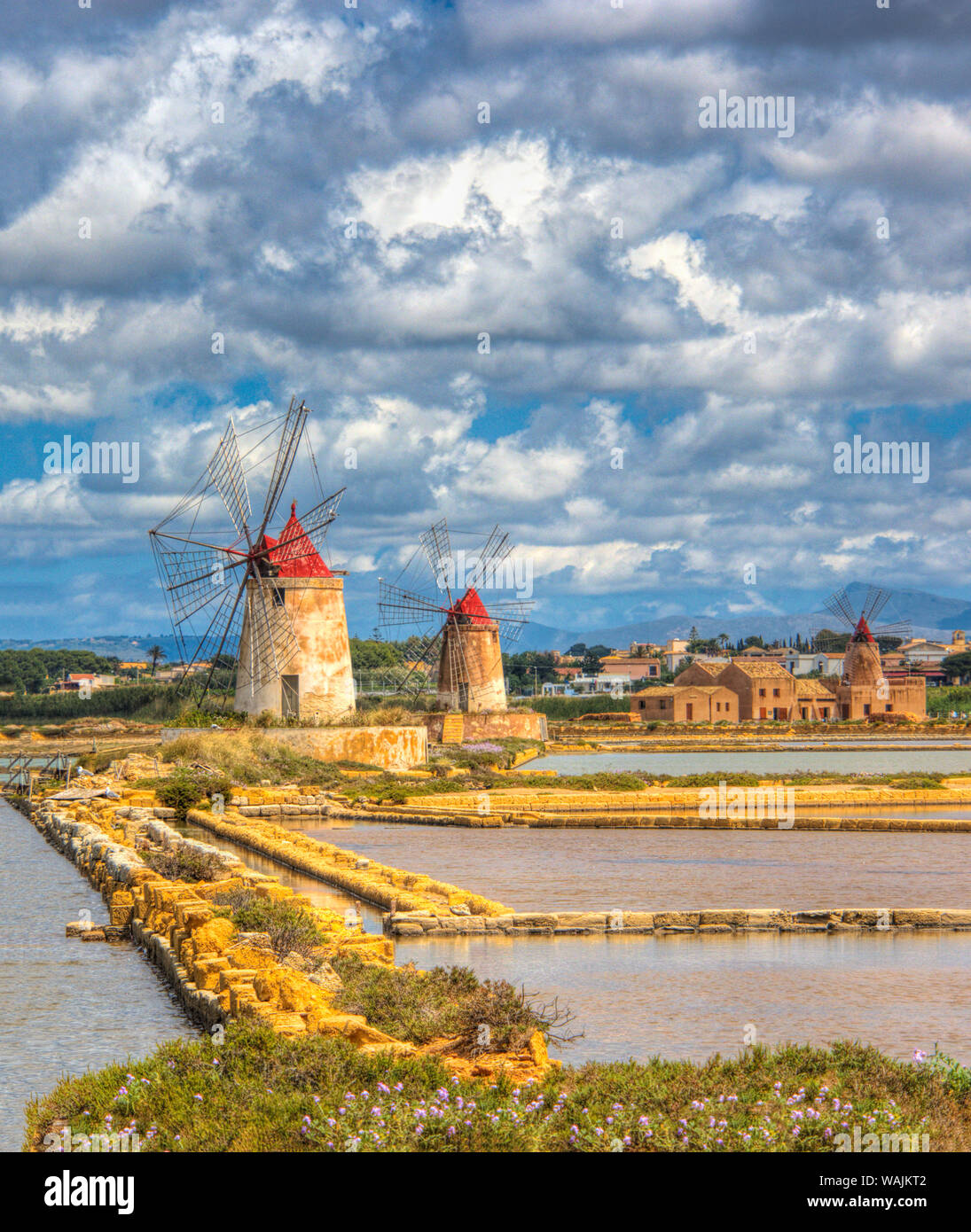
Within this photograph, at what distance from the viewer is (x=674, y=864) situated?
14094mm

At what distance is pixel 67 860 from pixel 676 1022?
10758mm

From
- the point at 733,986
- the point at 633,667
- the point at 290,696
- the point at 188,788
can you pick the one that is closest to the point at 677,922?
the point at 733,986

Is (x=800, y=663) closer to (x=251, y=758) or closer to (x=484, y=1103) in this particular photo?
(x=251, y=758)

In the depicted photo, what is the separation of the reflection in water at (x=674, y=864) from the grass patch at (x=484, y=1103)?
571 cm

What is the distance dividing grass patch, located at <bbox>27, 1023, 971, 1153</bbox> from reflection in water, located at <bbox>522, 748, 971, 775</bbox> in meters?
23.7

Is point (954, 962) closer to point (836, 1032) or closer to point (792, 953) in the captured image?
point (792, 953)

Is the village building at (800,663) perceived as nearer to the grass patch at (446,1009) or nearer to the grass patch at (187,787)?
the grass patch at (187,787)

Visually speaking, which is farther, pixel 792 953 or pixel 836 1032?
pixel 792 953

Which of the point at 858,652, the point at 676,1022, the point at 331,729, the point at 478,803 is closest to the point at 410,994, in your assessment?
the point at 676,1022

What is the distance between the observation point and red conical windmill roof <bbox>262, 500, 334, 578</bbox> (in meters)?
27.6

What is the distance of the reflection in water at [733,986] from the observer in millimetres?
6207

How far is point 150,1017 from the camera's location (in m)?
6.98

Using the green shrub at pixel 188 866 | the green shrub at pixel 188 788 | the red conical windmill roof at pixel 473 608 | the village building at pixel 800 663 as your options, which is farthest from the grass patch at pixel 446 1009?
the village building at pixel 800 663

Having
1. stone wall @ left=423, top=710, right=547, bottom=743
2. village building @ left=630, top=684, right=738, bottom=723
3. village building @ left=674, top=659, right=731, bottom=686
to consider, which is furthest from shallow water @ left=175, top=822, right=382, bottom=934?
village building @ left=674, top=659, right=731, bottom=686
